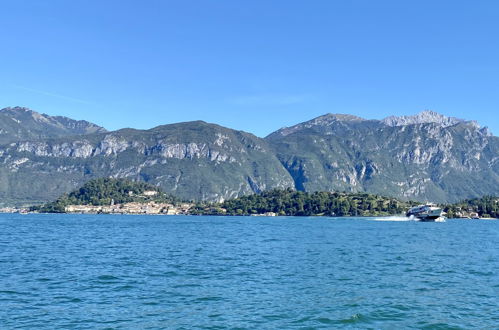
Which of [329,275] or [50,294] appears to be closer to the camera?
[50,294]

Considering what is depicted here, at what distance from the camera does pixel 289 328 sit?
39.2 metres

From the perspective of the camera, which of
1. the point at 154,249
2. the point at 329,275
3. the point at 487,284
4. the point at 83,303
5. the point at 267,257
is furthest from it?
the point at 154,249

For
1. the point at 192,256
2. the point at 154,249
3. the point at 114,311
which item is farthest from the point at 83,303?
the point at 154,249

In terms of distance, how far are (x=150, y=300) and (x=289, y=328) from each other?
15.9 metres

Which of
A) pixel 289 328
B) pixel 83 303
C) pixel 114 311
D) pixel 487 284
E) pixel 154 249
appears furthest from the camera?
pixel 154 249

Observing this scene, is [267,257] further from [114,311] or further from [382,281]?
[114,311]

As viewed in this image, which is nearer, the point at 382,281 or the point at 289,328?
the point at 289,328

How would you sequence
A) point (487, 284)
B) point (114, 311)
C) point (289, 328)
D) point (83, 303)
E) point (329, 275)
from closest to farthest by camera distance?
point (289, 328) < point (114, 311) < point (83, 303) < point (487, 284) < point (329, 275)

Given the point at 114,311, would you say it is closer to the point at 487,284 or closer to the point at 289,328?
the point at 289,328

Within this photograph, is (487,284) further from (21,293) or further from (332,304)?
(21,293)

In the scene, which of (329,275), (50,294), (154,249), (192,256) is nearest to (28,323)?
(50,294)

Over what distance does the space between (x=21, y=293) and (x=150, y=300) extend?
13673mm

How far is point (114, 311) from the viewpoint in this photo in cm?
4431

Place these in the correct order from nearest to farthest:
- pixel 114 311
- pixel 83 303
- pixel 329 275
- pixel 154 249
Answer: pixel 114 311
pixel 83 303
pixel 329 275
pixel 154 249
